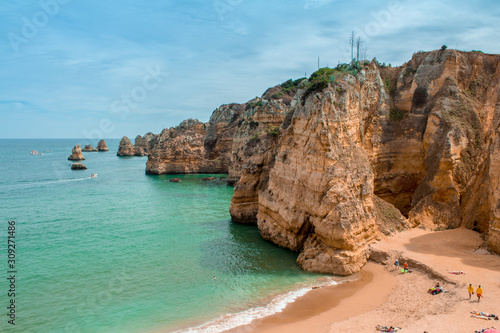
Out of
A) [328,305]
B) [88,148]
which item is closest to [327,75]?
[328,305]

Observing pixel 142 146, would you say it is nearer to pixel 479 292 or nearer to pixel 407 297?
pixel 407 297

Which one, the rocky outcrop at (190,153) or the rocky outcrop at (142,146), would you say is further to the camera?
the rocky outcrop at (142,146)

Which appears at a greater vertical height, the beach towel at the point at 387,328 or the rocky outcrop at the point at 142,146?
the rocky outcrop at the point at 142,146

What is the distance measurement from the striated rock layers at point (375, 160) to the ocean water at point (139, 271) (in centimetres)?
285

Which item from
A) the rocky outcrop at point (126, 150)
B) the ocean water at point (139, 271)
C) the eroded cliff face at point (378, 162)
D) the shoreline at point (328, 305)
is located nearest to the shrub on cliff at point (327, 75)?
the eroded cliff face at point (378, 162)

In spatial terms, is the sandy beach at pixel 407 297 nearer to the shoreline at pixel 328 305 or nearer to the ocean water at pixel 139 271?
the shoreline at pixel 328 305

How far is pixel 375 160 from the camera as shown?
31344 millimetres

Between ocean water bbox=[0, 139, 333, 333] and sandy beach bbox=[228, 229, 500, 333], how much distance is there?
4.90 ft

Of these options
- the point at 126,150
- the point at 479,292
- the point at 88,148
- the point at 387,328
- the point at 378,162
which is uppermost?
the point at 88,148

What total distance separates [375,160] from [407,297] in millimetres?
15446

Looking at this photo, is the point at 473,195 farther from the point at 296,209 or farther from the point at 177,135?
the point at 177,135

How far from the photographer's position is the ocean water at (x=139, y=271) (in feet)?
56.4

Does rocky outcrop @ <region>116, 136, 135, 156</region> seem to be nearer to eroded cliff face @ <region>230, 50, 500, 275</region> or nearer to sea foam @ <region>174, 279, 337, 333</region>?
eroded cliff face @ <region>230, 50, 500, 275</region>

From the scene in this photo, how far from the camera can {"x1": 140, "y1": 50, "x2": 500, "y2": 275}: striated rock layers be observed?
22.2m
